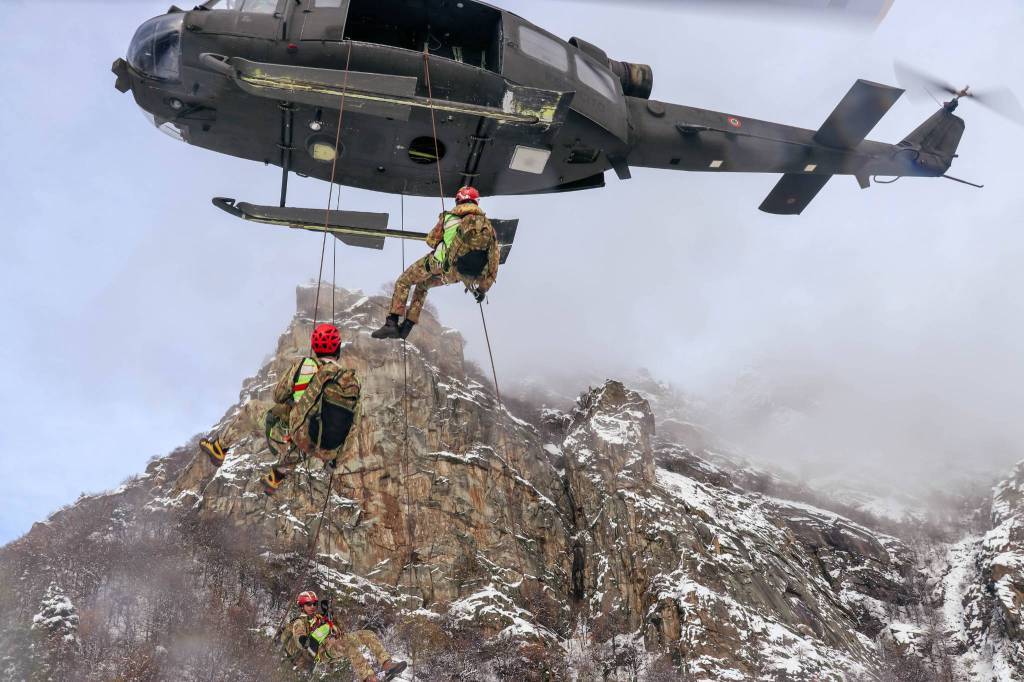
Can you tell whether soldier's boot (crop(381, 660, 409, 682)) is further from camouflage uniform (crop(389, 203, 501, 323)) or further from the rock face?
the rock face

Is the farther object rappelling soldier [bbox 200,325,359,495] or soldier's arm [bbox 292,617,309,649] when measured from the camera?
soldier's arm [bbox 292,617,309,649]

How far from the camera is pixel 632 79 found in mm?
11016

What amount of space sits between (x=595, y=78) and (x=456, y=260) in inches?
155

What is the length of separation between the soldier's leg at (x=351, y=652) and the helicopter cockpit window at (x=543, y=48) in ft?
32.3

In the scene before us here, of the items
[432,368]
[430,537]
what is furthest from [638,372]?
[430,537]

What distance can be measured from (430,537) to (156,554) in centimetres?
1914

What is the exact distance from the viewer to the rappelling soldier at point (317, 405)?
704 cm

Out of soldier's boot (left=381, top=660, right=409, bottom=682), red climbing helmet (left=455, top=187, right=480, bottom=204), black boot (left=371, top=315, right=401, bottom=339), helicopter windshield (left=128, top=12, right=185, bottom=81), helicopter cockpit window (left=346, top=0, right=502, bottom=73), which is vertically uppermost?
helicopter cockpit window (left=346, top=0, right=502, bottom=73)

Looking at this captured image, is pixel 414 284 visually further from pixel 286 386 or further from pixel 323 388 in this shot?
pixel 286 386

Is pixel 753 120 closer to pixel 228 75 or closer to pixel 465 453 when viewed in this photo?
pixel 228 75

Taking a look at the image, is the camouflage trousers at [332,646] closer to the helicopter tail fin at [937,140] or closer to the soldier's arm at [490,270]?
the soldier's arm at [490,270]

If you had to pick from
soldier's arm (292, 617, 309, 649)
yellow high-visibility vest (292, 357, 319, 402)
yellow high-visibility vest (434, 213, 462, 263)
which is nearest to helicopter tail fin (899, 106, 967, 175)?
yellow high-visibility vest (434, 213, 462, 263)

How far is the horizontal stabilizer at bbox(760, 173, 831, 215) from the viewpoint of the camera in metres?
12.9

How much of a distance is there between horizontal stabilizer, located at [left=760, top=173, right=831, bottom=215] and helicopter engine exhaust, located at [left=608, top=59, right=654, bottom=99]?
3.42 meters
